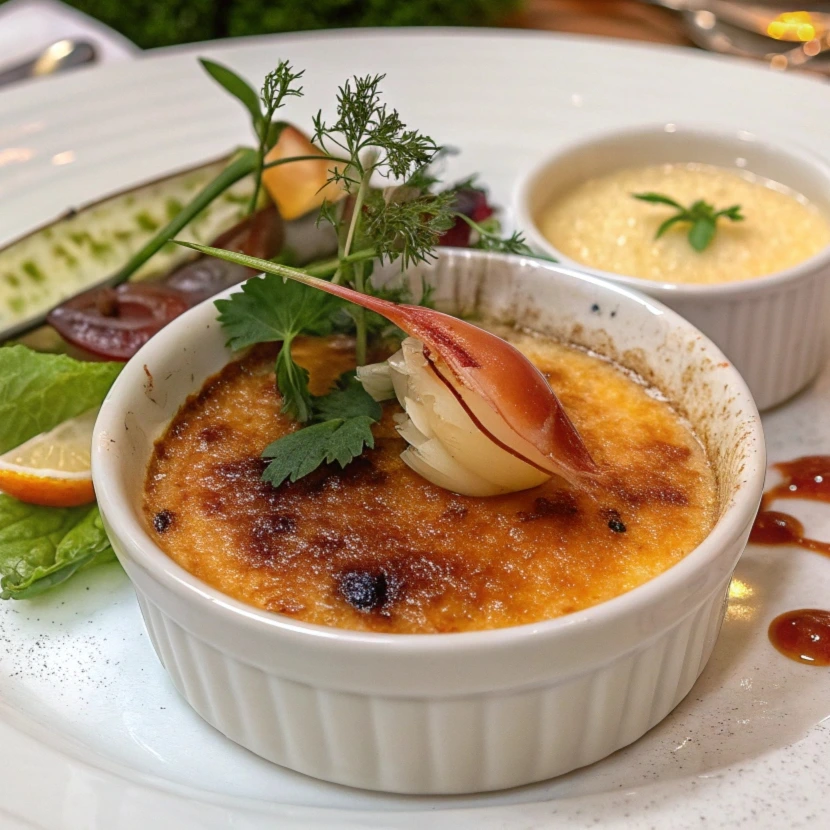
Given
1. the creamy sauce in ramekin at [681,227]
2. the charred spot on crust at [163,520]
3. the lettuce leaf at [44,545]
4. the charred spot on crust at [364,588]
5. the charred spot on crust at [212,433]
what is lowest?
the lettuce leaf at [44,545]

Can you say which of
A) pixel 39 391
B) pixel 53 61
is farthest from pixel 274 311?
pixel 53 61

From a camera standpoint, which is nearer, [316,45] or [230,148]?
[230,148]

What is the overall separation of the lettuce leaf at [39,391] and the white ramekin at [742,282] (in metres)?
1.09

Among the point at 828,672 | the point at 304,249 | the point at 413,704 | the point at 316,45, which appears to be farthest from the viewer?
the point at 316,45

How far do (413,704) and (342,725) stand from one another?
125mm

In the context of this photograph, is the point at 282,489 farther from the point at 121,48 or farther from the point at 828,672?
the point at 121,48

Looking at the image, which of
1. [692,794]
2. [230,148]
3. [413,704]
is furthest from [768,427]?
[230,148]

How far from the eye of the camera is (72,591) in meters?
2.08

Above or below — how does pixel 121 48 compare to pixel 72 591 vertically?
above

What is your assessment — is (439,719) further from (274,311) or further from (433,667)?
(274,311)

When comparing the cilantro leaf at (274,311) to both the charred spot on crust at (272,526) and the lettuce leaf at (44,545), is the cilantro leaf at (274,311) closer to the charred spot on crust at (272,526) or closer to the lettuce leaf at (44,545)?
the charred spot on crust at (272,526)

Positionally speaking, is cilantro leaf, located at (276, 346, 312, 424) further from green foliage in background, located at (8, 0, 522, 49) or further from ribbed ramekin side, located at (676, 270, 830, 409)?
green foliage in background, located at (8, 0, 522, 49)

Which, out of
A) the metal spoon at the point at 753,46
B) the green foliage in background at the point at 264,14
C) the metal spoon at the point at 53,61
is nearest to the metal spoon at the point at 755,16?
the metal spoon at the point at 753,46

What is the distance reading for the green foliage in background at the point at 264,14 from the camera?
14.3 feet
